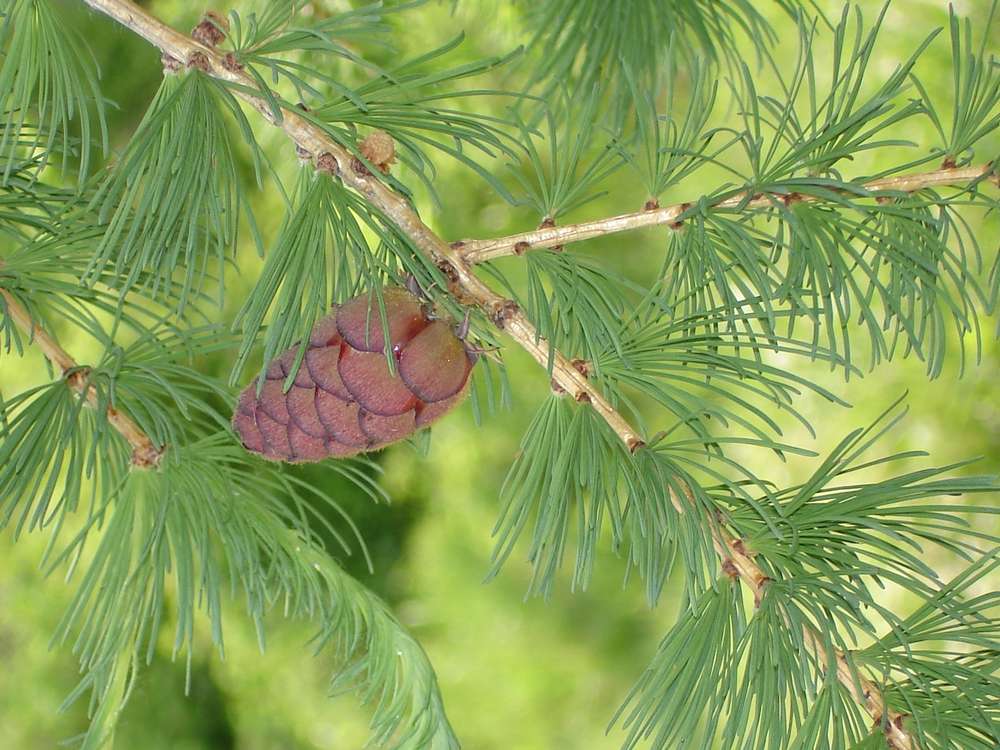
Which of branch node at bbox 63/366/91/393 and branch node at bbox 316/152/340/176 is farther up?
branch node at bbox 316/152/340/176

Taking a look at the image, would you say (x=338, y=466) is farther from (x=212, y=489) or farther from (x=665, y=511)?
(x=665, y=511)

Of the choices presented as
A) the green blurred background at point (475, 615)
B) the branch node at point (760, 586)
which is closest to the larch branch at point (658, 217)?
the branch node at point (760, 586)

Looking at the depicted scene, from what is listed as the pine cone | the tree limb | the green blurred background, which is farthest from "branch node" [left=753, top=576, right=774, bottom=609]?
the green blurred background

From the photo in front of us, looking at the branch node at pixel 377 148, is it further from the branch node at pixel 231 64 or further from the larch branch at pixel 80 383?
the larch branch at pixel 80 383

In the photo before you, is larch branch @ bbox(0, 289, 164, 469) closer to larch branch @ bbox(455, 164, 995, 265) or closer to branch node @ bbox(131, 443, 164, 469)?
branch node @ bbox(131, 443, 164, 469)

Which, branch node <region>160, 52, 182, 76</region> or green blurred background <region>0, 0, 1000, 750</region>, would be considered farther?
green blurred background <region>0, 0, 1000, 750</region>

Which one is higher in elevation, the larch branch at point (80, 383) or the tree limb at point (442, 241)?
the tree limb at point (442, 241)
